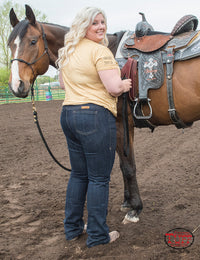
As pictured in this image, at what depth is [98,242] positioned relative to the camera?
7.86 feet

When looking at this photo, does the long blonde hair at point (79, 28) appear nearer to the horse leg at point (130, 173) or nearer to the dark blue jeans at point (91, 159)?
the dark blue jeans at point (91, 159)

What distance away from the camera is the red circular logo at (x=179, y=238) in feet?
7.83

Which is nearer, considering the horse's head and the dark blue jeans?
the dark blue jeans

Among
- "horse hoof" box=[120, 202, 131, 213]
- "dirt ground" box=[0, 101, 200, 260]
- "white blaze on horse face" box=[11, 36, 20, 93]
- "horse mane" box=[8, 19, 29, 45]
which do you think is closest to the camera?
"dirt ground" box=[0, 101, 200, 260]

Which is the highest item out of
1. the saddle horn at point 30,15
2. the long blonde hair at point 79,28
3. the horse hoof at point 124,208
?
the saddle horn at point 30,15

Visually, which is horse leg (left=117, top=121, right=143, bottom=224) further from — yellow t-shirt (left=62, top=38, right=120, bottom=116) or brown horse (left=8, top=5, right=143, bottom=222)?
yellow t-shirt (left=62, top=38, right=120, bottom=116)

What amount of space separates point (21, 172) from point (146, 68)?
3.04m

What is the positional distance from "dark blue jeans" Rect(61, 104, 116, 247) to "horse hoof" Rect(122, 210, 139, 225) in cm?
54

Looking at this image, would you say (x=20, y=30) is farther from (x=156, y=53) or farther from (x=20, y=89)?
(x=156, y=53)

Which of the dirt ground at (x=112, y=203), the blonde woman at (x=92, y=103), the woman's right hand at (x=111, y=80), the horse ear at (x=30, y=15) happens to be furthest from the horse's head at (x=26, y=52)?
the dirt ground at (x=112, y=203)

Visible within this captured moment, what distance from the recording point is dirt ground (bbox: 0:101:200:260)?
2377 millimetres

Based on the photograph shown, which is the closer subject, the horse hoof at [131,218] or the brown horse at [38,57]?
the brown horse at [38,57]

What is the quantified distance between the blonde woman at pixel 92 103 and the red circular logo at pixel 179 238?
0.57m

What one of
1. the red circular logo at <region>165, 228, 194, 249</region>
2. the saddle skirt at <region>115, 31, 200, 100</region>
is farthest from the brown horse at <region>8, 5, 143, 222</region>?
the red circular logo at <region>165, 228, 194, 249</region>
